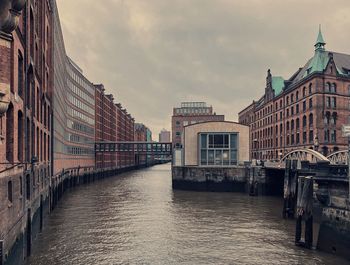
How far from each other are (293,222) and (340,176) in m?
8.07

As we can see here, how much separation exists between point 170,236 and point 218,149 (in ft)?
98.5

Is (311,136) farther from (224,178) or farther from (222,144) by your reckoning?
(224,178)

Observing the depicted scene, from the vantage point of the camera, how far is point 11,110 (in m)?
16.4

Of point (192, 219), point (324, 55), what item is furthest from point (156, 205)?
point (324, 55)

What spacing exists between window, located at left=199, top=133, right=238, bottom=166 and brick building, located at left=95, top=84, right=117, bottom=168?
4641 cm

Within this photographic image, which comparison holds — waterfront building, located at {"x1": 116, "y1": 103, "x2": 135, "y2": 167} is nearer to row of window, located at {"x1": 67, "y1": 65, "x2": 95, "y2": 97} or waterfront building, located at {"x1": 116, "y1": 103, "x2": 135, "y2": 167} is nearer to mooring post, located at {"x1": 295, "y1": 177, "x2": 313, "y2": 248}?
row of window, located at {"x1": 67, "y1": 65, "x2": 95, "y2": 97}

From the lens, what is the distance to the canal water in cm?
1795

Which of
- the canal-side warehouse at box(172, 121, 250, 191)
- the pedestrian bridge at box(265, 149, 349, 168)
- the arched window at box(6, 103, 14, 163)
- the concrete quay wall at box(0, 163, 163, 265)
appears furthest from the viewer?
the canal-side warehouse at box(172, 121, 250, 191)

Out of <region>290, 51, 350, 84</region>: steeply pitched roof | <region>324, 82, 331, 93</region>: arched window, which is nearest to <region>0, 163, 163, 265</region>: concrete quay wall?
<region>324, 82, 331, 93</region>: arched window

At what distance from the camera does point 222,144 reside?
168 ft

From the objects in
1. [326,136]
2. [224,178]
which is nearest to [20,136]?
[224,178]

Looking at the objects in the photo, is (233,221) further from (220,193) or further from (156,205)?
(220,193)

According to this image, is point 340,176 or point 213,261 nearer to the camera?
point 213,261

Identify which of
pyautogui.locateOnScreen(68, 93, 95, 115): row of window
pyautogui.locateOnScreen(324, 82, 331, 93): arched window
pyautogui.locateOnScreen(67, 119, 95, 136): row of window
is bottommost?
pyautogui.locateOnScreen(67, 119, 95, 136): row of window
